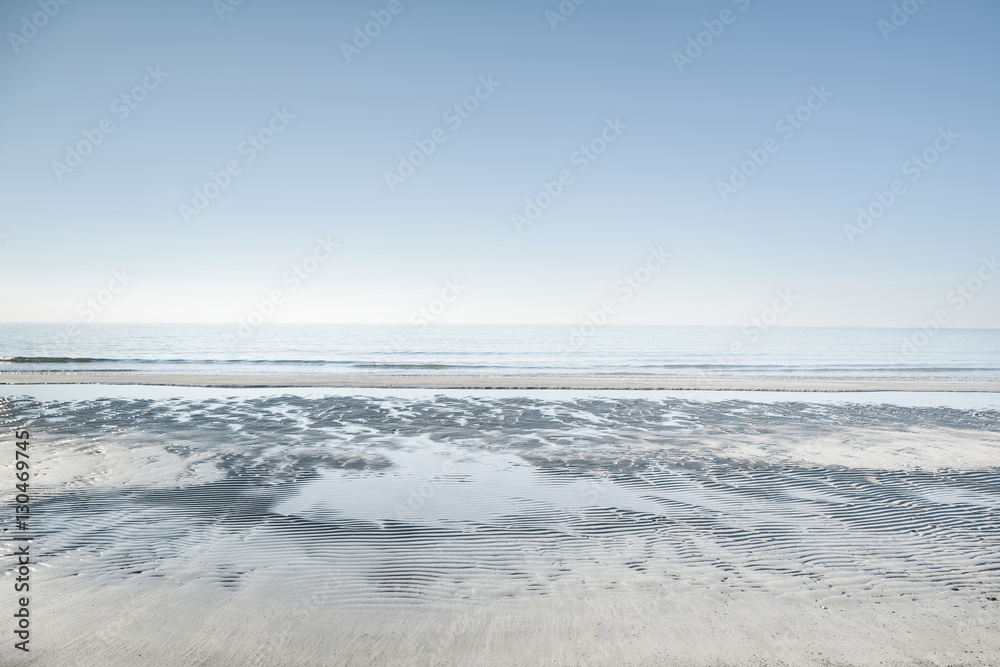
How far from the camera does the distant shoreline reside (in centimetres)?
2738

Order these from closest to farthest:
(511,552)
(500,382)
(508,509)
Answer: (511,552), (508,509), (500,382)

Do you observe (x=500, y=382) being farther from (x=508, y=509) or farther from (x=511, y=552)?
(x=511, y=552)

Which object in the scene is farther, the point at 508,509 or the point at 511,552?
the point at 508,509

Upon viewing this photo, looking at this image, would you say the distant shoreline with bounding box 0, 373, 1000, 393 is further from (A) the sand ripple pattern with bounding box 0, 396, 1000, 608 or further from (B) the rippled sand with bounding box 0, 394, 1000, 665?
(B) the rippled sand with bounding box 0, 394, 1000, 665

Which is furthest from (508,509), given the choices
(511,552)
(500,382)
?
(500,382)

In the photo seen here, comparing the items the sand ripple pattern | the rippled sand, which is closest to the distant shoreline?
the sand ripple pattern

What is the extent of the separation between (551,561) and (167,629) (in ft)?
13.8

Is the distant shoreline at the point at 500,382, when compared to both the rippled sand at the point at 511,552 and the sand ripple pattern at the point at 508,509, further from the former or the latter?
the rippled sand at the point at 511,552

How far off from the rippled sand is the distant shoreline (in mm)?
13766

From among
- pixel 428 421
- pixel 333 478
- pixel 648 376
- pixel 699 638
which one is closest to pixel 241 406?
pixel 428 421

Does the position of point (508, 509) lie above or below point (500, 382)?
below

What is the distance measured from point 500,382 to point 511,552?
2275 centimetres

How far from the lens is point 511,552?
6.71m

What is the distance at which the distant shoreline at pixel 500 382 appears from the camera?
2738cm
